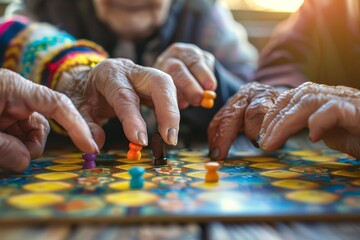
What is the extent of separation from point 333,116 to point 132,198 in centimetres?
30

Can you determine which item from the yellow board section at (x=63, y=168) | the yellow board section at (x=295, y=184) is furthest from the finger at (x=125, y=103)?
the yellow board section at (x=295, y=184)

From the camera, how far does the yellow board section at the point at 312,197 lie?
500 mm

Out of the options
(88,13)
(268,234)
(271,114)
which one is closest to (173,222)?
(268,234)

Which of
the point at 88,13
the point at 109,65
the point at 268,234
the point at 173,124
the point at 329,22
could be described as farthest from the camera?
the point at 88,13

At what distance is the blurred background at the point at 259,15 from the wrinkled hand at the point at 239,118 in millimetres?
1267

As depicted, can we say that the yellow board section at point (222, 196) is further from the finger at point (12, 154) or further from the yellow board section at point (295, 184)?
the finger at point (12, 154)

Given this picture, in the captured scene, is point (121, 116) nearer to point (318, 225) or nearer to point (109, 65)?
point (109, 65)

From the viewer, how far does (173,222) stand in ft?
1.44

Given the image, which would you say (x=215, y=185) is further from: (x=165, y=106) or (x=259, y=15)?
(x=259, y=15)

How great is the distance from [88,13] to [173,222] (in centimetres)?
112

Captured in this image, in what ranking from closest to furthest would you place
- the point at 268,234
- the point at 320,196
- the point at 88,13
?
the point at 268,234 < the point at 320,196 < the point at 88,13

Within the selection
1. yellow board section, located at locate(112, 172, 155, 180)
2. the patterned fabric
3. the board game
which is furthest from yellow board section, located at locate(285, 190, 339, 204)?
the patterned fabric

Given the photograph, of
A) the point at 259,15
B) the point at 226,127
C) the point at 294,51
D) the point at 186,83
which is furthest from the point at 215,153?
the point at 259,15

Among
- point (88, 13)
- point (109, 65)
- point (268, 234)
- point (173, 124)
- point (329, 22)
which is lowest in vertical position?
point (268, 234)
